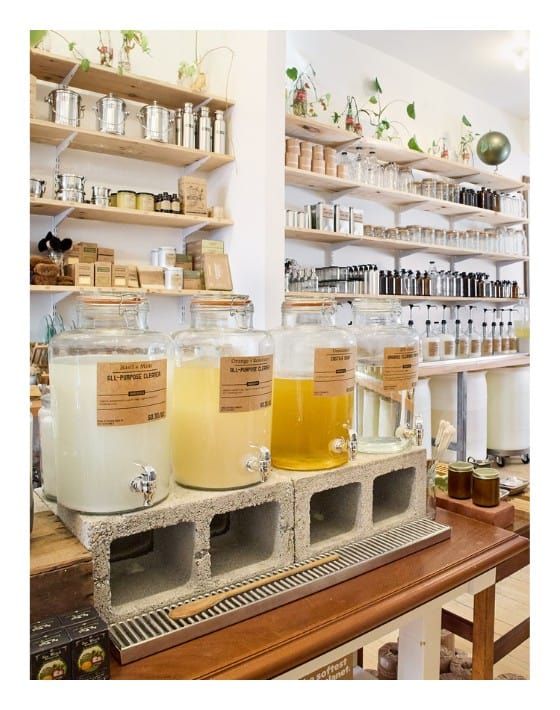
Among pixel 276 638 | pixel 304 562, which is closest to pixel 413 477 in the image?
pixel 304 562

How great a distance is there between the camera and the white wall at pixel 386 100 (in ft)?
13.1

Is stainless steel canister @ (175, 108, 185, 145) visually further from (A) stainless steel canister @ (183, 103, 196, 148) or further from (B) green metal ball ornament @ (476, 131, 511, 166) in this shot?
(B) green metal ball ornament @ (476, 131, 511, 166)

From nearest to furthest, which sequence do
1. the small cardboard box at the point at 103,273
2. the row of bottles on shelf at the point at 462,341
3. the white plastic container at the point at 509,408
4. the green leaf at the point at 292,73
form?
the small cardboard box at the point at 103,273 → the green leaf at the point at 292,73 → the row of bottles on shelf at the point at 462,341 → the white plastic container at the point at 509,408

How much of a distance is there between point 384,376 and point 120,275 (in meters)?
2.07

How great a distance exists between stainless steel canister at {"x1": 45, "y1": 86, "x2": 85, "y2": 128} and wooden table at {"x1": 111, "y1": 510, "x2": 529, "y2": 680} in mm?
2509

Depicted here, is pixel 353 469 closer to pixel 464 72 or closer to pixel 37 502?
pixel 37 502

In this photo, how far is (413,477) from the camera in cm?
108

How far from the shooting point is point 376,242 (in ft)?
13.5

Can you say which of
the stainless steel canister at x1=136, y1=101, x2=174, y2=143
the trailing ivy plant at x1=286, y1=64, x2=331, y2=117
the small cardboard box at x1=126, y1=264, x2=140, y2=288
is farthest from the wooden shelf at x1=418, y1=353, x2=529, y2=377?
the stainless steel canister at x1=136, y1=101, x2=174, y2=143

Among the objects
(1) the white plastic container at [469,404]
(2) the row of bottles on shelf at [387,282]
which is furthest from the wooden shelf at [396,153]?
(1) the white plastic container at [469,404]

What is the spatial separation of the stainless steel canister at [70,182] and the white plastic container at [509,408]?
319 centimetres

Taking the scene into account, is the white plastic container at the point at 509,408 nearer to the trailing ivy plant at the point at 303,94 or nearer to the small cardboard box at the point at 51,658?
the trailing ivy plant at the point at 303,94

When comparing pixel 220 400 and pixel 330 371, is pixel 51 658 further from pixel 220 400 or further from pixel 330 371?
pixel 330 371

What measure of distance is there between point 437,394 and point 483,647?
308 cm
